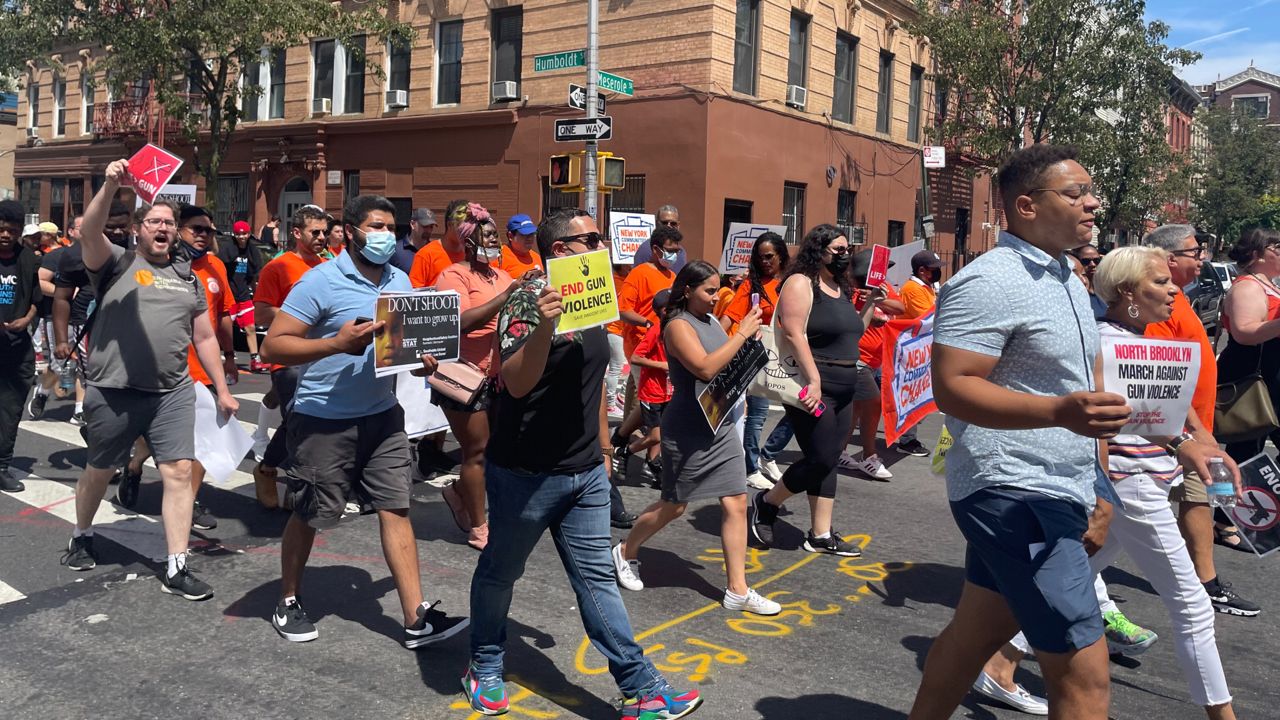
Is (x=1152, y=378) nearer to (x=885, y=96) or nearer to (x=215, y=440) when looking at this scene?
(x=215, y=440)

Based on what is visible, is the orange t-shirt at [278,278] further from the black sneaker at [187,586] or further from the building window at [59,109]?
the building window at [59,109]

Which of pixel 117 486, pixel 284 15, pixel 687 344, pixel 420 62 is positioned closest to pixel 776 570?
pixel 687 344

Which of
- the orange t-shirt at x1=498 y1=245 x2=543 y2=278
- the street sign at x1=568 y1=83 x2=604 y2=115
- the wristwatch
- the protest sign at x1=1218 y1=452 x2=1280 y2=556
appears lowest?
the protest sign at x1=1218 y1=452 x2=1280 y2=556

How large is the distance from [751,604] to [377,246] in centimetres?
247

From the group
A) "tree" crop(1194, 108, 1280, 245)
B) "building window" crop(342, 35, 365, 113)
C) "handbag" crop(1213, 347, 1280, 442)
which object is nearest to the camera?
"handbag" crop(1213, 347, 1280, 442)

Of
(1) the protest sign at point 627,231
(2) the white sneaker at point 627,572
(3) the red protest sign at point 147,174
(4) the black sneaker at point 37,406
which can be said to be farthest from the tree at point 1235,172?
(3) the red protest sign at point 147,174

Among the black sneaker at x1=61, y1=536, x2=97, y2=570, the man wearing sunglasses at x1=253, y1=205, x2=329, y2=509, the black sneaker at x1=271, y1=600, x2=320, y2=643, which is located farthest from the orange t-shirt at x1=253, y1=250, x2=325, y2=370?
the black sneaker at x1=271, y1=600, x2=320, y2=643

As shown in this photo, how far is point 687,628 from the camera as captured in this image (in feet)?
16.1

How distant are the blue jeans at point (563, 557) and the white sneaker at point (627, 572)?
150cm

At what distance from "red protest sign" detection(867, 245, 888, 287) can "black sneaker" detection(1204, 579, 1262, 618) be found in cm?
316

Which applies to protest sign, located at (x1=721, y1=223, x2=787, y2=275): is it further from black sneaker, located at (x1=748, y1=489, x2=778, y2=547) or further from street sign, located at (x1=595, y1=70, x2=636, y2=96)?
street sign, located at (x1=595, y1=70, x2=636, y2=96)

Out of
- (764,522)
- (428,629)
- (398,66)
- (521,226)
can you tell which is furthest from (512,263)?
(398,66)

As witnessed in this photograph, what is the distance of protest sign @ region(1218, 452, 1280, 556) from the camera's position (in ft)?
16.7

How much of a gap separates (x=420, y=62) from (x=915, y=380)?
19.7 m
